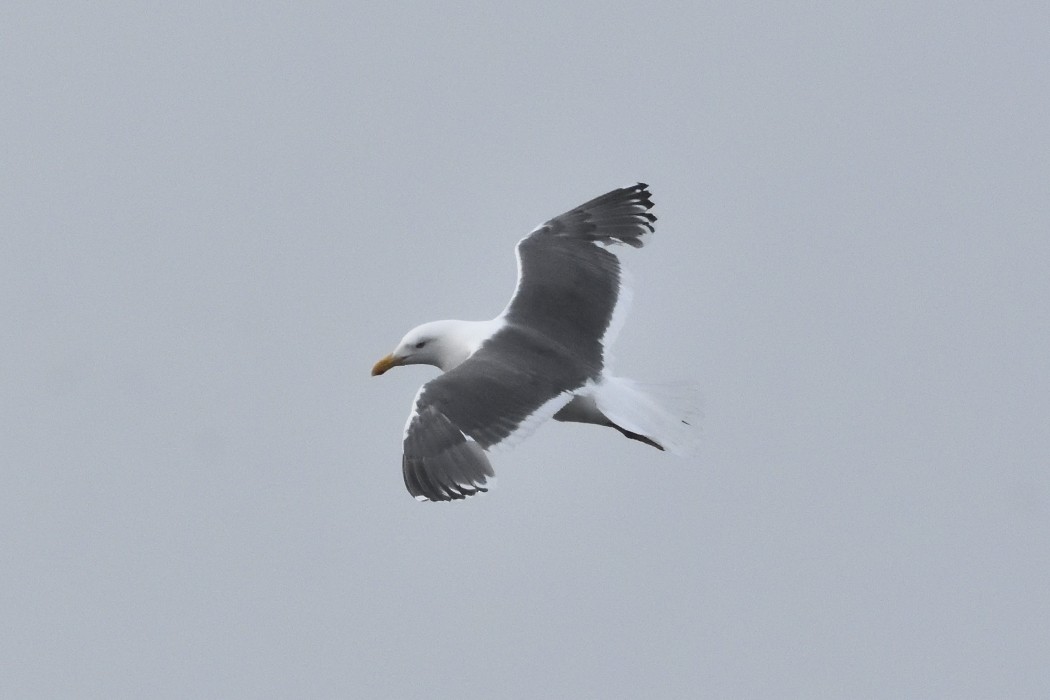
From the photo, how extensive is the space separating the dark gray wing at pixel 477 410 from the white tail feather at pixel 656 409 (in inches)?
7.4

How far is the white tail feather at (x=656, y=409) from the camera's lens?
9.26m

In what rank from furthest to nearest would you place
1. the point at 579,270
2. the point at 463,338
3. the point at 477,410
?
1. the point at 579,270
2. the point at 463,338
3. the point at 477,410

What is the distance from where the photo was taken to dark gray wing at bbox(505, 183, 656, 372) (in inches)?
390

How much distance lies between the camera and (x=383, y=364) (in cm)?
1020

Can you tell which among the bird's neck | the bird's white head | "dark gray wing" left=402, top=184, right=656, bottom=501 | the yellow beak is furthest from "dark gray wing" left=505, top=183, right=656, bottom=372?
the yellow beak

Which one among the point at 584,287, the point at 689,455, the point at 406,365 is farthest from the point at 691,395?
the point at 406,365

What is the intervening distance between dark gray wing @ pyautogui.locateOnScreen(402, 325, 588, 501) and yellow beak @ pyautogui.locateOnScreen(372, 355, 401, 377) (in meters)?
0.83

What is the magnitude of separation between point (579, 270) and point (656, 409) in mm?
1318

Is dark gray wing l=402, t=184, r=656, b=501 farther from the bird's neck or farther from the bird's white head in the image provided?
the bird's white head

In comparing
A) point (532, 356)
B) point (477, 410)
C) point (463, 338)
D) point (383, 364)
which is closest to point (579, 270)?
point (463, 338)

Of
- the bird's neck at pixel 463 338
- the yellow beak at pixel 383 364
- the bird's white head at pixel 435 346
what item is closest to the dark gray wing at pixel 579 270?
the bird's neck at pixel 463 338

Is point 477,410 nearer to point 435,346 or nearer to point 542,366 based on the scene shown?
point 542,366

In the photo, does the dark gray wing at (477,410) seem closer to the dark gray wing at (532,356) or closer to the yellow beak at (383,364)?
the dark gray wing at (532,356)

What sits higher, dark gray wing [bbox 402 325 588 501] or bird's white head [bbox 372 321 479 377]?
bird's white head [bbox 372 321 479 377]
